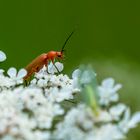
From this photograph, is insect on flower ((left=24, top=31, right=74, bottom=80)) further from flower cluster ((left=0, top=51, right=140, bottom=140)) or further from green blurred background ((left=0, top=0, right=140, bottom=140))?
green blurred background ((left=0, top=0, right=140, bottom=140))

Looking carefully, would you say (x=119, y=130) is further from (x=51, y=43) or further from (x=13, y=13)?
(x=13, y=13)

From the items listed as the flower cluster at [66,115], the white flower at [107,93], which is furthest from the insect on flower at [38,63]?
the white flower at [107,93]

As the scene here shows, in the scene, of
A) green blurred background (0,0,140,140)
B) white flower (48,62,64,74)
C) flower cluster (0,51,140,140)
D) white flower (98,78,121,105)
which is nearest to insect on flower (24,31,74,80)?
white flower (48,62,64,74)

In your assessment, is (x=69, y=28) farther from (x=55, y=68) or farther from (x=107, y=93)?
(x=107, y=93)

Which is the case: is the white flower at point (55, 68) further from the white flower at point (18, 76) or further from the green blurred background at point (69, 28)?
the green blurred background at point (69, 28)

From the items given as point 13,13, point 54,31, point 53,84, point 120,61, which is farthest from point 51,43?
point 53,84

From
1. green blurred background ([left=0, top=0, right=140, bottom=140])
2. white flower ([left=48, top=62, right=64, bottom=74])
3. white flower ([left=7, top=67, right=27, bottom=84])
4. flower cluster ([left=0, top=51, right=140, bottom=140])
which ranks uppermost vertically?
green blurred background ([left=0, top=0, right=140, bottom=140])
